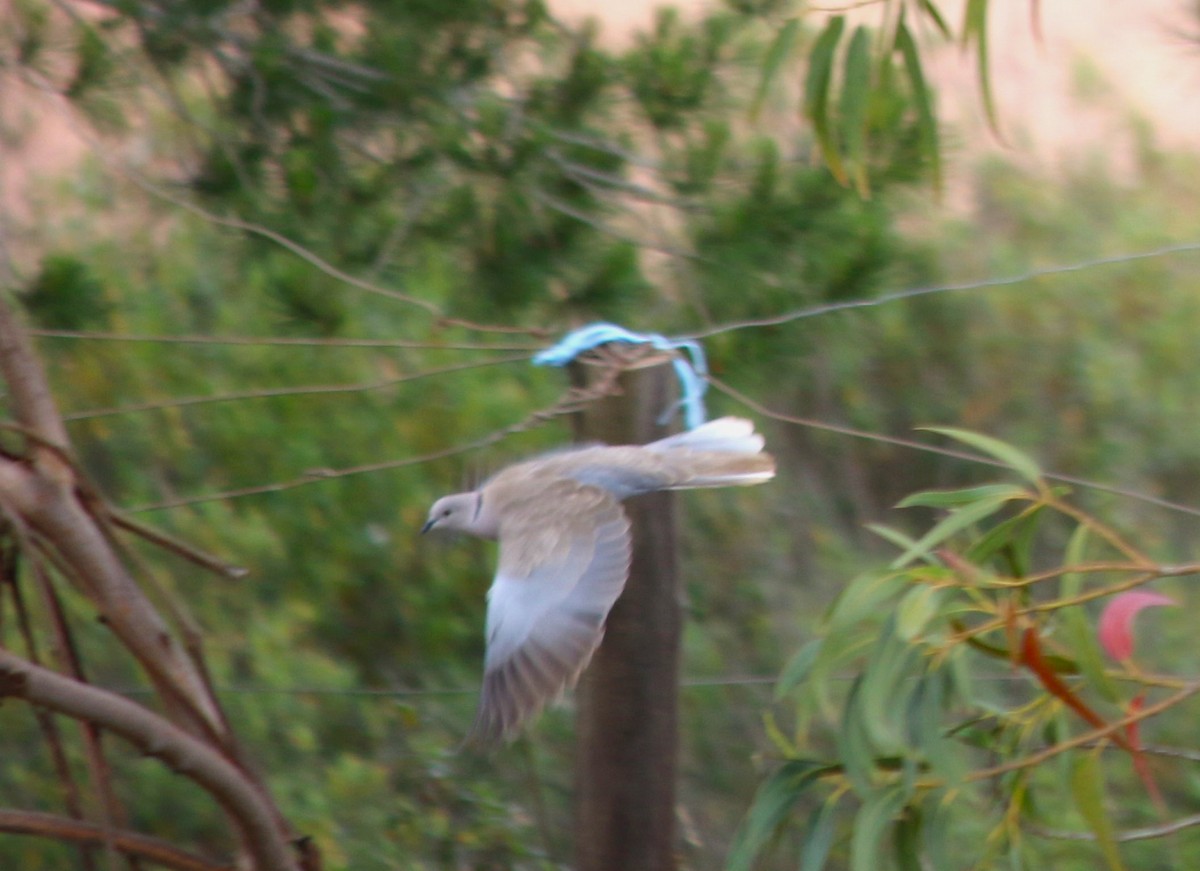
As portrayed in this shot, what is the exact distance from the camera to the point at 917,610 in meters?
1.47

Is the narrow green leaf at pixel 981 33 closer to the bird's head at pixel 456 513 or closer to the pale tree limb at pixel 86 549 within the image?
the bird's head at pixel 456 513

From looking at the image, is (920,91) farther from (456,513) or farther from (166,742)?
(166,742)

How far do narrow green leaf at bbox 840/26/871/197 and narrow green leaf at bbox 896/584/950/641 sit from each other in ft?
2.15

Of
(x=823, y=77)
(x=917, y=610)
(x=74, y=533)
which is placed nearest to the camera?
(x=917, y=610)

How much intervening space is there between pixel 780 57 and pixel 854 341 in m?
0.97

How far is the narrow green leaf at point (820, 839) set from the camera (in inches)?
66.5

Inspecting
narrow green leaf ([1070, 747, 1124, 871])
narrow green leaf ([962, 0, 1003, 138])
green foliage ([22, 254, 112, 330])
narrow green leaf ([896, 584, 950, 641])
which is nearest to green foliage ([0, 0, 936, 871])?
green foliage ([22, 254, 112, 330])

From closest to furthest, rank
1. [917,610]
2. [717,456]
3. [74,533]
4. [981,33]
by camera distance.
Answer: [917,610] < [74,533] < [717,456] < [981,33]

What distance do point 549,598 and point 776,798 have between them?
0.46 metres

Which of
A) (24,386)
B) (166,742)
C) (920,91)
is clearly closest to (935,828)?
(166,742)

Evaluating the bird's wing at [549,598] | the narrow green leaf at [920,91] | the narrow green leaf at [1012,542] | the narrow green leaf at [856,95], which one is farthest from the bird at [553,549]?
the narrow green leaf at [920,91]

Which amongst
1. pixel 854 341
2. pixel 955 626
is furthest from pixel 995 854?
pixel 854 341

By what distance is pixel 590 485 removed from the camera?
5.04 feet

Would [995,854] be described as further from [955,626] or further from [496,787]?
[496,787]
